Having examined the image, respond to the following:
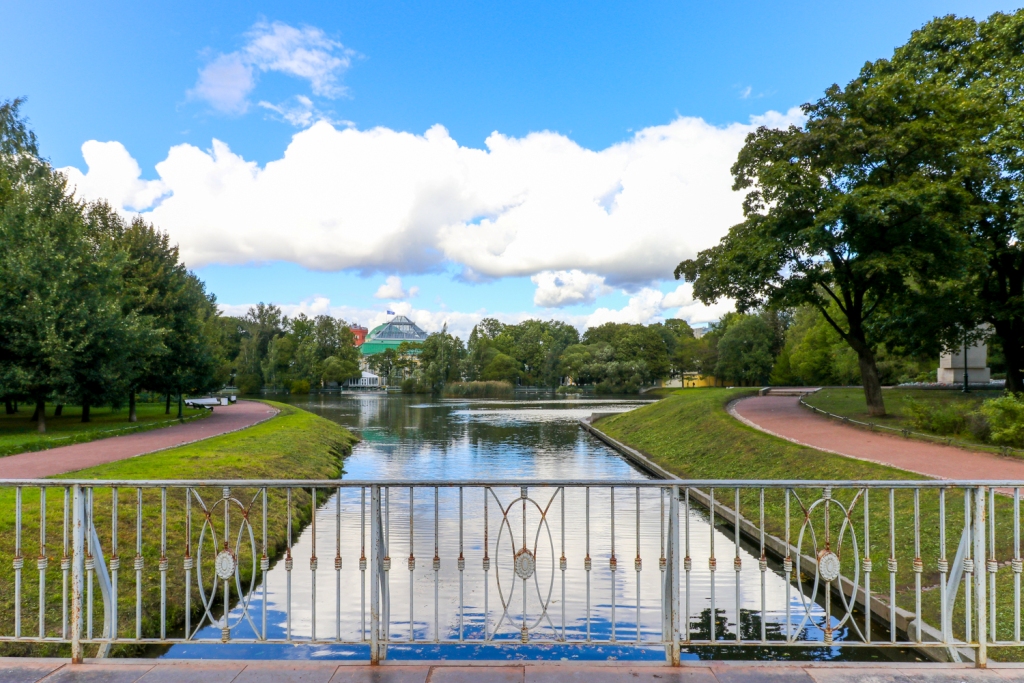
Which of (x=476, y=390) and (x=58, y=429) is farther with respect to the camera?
(x=476, y=390)

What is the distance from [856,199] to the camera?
19.0 metres

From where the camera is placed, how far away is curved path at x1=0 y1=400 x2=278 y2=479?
Result: 14.4 meters

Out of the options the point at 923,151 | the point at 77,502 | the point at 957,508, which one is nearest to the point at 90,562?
the point at 77,502

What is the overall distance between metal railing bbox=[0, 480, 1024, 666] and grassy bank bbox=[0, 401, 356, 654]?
0.04m

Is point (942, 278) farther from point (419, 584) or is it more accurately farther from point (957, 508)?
point (419, 584)

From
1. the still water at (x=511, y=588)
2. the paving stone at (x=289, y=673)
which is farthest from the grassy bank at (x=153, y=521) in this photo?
the paving stone at (x=289, y=673)

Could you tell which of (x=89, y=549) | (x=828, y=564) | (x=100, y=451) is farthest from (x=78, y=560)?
(x=100, y=451)

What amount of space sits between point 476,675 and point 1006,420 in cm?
1607

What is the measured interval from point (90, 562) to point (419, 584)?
214 inches

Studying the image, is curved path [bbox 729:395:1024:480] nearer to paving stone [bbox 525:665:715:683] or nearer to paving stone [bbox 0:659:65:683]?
paving stone [bbox 525:665:715:683]

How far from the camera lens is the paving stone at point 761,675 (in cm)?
365

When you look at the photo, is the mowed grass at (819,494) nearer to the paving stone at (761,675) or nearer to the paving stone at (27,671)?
the paving stone at (761,675)

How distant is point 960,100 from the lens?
20469 millimetres

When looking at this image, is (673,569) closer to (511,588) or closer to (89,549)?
(511,588)
